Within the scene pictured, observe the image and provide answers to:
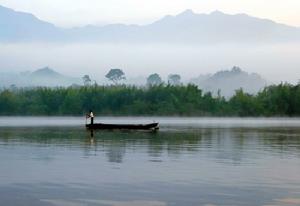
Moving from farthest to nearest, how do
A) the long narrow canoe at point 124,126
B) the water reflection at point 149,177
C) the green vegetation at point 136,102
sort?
1. the green vegetation at point 136,102
2. the long narrow canoe at point 124,126
3. the water reflection at point 149,177

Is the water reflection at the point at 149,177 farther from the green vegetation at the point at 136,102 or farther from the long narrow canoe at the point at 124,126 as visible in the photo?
the green vegetation at the point at 136,102

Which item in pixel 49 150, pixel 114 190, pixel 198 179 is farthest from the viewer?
pixel 49 150

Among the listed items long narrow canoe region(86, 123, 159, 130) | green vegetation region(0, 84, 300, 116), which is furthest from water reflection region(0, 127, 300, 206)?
green vegetation region(0, 84, 300, 116)

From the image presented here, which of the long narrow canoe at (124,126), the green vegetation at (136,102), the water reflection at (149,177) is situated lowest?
the water reflection at (149,177)

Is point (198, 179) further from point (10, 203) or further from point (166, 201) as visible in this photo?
point (10, 203)

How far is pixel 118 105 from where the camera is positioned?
162875 millimetres

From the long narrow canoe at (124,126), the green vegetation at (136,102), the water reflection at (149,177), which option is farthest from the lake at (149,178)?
the green vegetation at (136,102)

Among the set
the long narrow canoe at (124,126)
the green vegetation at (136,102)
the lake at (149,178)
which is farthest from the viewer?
the green vegetation at (136,102)

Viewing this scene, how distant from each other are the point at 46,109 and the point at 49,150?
125 metres

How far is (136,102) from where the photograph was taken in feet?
522

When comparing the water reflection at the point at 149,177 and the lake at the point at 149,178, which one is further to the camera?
the water reflection at the point at 149,177

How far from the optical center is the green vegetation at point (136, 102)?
159 metres

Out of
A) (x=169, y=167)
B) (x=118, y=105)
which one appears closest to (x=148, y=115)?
(x=118, y=105)

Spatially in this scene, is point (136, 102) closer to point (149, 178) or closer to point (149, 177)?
point (149, 177)
